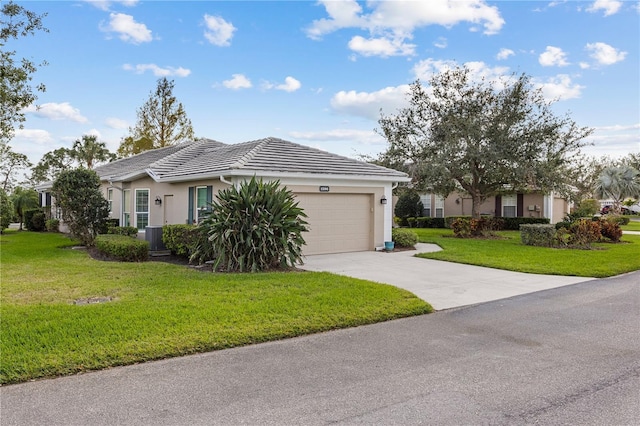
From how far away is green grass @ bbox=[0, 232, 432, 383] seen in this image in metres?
4.76

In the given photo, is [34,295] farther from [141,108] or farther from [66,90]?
[141,108]

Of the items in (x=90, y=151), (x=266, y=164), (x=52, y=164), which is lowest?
(x=266, y=164)

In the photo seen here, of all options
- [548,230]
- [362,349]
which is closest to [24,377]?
[362,349]

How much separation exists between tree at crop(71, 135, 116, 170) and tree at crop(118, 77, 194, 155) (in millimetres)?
5528

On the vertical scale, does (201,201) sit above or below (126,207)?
above

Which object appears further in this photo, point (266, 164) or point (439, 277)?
point (266, 164)

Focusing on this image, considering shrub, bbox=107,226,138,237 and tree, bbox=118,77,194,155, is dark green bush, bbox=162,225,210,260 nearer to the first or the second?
shrub, bbox=107,226,138,237

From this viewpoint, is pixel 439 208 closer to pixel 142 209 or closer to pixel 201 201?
pixel 142 209

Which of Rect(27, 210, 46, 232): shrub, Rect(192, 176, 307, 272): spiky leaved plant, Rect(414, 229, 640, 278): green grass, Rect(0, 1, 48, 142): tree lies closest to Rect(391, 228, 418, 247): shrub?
Rect(414, 229, 640, 278): green grass

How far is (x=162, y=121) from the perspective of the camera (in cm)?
3216

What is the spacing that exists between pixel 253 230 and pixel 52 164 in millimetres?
37086

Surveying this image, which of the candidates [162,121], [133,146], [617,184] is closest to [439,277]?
[162,121]

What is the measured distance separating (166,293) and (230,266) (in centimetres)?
254

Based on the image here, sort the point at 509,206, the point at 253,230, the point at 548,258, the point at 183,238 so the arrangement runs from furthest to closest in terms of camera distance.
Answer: the point at 509,206 → the point at 548,258 → the point at 183,238 → the point at 253,230
